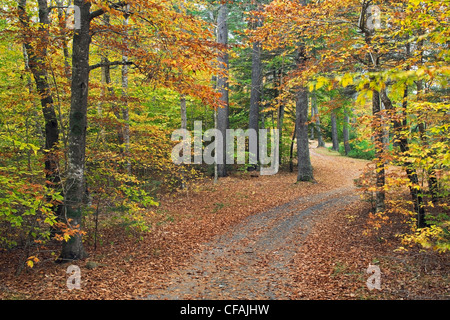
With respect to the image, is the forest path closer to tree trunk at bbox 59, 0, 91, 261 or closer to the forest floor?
the forest floor

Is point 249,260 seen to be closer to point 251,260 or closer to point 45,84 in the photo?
point 251,260

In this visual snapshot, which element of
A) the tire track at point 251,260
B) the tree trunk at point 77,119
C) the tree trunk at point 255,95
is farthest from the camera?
the tree trunk at point 255,95

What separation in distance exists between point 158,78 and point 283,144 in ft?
51.5

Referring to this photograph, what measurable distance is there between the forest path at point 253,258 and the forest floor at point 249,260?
2 centimetres

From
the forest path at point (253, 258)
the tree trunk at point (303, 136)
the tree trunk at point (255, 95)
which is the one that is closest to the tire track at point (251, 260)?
the forest path at point (253, 258)

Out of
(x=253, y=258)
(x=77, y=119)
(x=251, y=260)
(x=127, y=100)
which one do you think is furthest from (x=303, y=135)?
(x=77, y=119)

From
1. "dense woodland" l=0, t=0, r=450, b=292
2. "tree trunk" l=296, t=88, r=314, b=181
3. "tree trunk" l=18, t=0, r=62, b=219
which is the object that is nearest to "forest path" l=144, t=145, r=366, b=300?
"dense woodland" l=0, t=0, r=450, b=292

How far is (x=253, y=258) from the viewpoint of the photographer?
7852 millimetres

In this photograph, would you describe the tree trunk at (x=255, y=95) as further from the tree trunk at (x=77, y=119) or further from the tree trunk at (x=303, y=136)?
the tree trunk at (x=77, y=119)

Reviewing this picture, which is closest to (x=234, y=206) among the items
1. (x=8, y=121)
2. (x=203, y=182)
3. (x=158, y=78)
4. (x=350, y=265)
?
(x=203, y=182)

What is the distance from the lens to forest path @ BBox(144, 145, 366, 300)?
5918 millimetres

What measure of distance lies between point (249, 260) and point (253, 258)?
0.59 ft

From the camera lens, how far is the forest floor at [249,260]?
223 inches

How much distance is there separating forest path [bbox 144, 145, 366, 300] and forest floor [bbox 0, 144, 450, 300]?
0.08 ft
